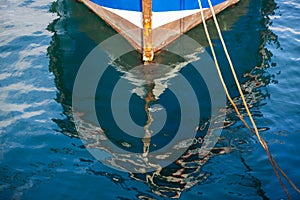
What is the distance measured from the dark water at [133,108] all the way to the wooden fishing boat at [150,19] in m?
0.41

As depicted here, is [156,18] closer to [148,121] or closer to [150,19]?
[150,19]

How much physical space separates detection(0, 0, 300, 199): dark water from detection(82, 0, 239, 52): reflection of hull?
1.35 ft

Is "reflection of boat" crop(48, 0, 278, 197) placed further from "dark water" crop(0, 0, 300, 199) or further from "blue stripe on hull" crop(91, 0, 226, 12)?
"blue stripe on hull" crop(91, 0, 226, 12)

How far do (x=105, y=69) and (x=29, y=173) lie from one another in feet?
11.1

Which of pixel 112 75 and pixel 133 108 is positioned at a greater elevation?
pixel 112 75

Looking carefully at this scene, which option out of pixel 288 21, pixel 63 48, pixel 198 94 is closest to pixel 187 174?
pixel 198 94

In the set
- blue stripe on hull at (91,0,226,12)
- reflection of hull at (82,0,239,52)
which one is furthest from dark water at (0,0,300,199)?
blue stripe on hull at (91,0,226,12)

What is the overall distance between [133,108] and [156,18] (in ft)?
7.79

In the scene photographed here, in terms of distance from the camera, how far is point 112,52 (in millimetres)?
9547

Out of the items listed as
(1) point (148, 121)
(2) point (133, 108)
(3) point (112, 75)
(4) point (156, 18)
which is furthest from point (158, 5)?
(1) point (148, 121)

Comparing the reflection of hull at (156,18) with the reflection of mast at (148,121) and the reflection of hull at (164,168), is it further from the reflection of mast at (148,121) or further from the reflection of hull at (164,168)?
the reflection of hull at (164,168)

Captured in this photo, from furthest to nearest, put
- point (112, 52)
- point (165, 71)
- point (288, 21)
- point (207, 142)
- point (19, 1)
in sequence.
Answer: point (19, 1) < point (288, 21) < point (112, 52) < point (165, 71) < point (207, 142)

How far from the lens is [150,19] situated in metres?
8.62

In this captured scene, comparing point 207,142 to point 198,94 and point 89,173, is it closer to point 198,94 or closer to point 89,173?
point 198,94
